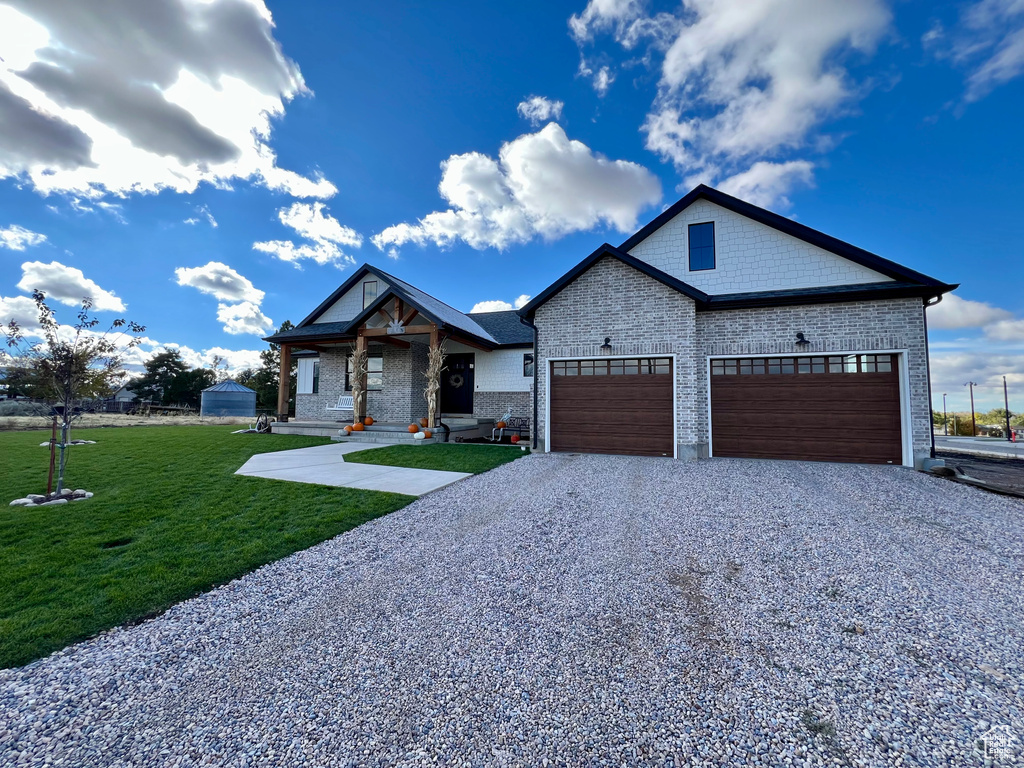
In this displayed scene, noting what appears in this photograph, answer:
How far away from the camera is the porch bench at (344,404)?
49.1 ft

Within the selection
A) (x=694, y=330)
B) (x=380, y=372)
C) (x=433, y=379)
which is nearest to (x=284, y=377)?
(x=380, y=372)

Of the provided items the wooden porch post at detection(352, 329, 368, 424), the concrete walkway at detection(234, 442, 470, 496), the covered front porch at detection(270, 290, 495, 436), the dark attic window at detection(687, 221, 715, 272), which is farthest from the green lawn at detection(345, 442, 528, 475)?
the dark attic window at detection(687, 221, 715, 272)

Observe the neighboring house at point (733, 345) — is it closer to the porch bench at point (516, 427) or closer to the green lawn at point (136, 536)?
the porch bench at point (516, 427)

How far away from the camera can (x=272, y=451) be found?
10586 mm

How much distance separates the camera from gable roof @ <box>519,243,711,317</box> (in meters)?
9.58

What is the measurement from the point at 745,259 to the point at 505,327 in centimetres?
904

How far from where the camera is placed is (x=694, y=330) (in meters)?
9.69

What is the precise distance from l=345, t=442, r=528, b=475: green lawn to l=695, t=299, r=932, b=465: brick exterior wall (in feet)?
16.6

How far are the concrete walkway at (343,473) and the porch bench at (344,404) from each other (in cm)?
515

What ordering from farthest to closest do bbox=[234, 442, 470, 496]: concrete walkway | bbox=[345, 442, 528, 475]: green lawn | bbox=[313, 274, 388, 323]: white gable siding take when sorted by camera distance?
1. bbox=[313, 274, 388, 323]: white gable siding
2. bbox=[345, 442, 528, 475]: green lawn
3. bbox=[234, 442, 470, 496]: concrete walkway

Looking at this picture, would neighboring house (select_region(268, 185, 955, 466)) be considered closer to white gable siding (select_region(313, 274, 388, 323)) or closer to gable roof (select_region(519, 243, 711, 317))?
gable roof (select_region(519, 243, 711, 317))

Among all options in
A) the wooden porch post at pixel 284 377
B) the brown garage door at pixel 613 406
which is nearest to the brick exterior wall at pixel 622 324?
the brown garage door at pixel 613 406

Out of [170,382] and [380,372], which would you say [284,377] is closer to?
[380,372]

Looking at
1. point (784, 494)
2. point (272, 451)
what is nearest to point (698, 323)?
point (784, 494)
